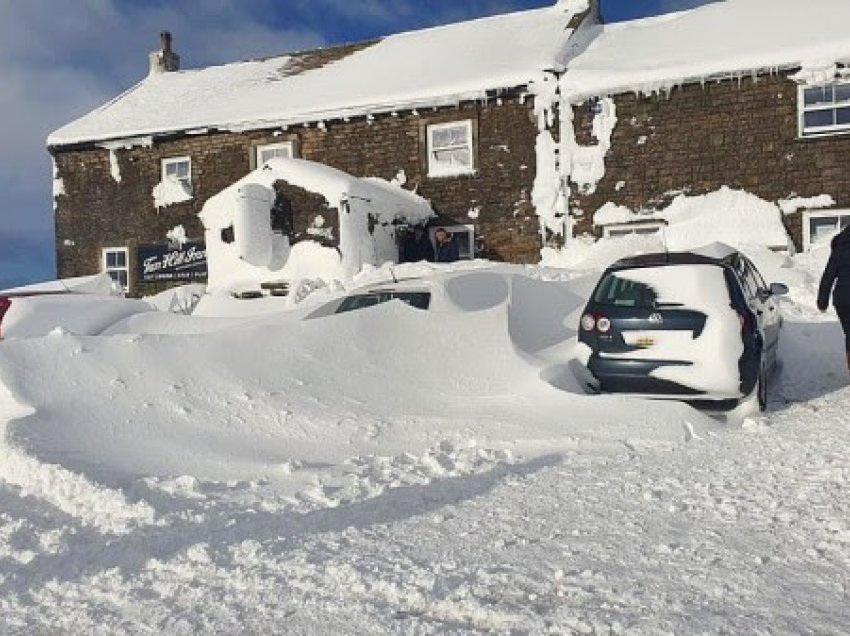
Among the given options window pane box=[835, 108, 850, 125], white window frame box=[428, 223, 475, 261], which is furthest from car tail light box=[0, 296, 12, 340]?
window pane box=[835, 108, 850, 125]

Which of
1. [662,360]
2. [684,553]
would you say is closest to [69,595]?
[684,553]

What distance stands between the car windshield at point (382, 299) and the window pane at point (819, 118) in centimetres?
1033

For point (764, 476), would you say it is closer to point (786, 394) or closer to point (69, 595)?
point (786, 394)

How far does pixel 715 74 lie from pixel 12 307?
43.0 ft

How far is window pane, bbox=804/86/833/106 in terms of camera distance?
14695 millimetres

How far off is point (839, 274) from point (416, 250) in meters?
11.0

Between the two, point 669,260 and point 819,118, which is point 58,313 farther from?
point 819,118

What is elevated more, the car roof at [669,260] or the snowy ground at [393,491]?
the car roof at [669,260]

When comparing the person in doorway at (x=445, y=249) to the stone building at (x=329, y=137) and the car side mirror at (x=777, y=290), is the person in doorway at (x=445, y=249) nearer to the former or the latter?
the stone building at (x=329, y=137)

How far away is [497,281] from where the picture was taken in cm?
975

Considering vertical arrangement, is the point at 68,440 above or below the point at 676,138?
below

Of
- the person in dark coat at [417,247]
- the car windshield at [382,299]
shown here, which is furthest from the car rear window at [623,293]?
the person in dark coat at [417,247]

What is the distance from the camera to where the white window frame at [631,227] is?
15.8 meters

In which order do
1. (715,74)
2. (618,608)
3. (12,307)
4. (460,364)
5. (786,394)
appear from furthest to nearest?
(715,74)
(12,307)
(786,394)
(460,364)
(618,608)
